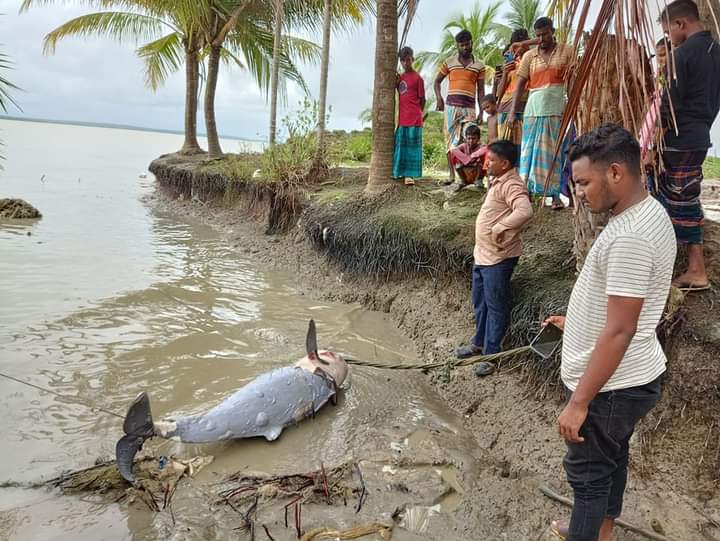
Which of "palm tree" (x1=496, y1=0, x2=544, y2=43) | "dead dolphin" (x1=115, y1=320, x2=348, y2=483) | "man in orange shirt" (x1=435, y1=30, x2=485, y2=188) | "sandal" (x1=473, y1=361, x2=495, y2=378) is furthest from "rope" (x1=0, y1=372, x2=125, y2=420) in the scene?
"palm tree" (x1=496, y1=0, x2=544, y2=43)

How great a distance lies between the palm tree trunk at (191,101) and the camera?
51.0 feet

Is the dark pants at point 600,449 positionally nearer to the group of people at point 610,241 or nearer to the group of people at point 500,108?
the group of people at point 610,241

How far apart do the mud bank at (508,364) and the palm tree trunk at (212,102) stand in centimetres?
848

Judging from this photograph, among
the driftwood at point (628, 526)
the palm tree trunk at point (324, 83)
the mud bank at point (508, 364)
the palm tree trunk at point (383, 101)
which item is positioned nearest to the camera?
the driftwood at point (628, 526)

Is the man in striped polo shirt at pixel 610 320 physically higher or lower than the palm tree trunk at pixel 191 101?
lower

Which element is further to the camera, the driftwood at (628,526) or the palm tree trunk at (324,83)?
the palm tree trunk at (324,83)

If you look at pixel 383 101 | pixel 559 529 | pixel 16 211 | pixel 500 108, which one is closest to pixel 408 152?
pixel 383 101

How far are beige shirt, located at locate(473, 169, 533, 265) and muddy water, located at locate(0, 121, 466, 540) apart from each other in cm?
128

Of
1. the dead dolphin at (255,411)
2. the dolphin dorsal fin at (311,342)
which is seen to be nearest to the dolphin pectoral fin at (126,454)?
the dead dolphin at (255,411)

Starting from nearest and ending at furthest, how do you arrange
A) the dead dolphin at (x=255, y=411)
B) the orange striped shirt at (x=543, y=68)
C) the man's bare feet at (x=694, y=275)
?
the dead dolphin at (x=255, y=411) < the man's bare feet at (x=694, y=275) < the orange striped shirt at (x=543, y=68)

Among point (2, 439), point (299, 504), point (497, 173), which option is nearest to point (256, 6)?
point (497, 173)

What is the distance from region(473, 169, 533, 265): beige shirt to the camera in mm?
3717

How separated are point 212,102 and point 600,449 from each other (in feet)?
51.6

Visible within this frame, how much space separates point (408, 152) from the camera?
726 centimetres
